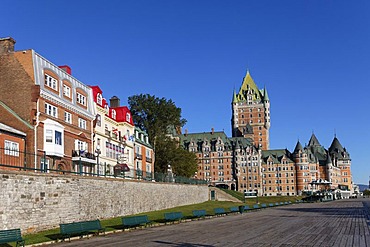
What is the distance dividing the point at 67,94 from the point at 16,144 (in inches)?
364

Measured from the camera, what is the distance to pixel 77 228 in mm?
22172

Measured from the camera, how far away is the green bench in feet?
70.3

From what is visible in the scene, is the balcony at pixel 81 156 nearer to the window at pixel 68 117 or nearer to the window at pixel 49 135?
the window at pixel 68 117

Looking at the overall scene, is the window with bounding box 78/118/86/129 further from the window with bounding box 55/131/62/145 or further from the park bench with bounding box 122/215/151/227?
the park bench with bounding box 122/215/151/227

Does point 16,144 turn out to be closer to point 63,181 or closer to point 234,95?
point 63,181

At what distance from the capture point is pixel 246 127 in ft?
541

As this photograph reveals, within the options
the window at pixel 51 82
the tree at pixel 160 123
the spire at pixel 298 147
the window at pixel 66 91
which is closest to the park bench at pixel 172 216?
the window at pixel 51 82

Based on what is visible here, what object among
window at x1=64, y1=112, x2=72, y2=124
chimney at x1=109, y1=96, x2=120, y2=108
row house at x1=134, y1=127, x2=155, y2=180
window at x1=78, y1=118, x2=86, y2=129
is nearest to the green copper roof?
row house at x1=134, y1=127, x2=155, y2=180

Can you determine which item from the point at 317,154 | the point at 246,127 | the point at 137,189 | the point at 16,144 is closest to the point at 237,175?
the point at 246,127

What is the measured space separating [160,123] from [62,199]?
45033 millimetres

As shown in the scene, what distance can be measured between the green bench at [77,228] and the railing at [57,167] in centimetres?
451

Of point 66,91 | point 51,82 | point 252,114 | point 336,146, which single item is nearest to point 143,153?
point 66,91

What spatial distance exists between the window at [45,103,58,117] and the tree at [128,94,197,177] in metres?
34.0

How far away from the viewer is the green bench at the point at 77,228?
844 inches
